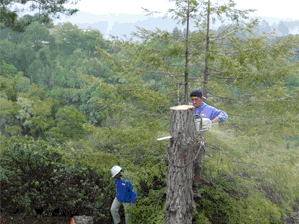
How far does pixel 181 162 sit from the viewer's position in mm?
3215

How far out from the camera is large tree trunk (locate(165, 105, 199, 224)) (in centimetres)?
307

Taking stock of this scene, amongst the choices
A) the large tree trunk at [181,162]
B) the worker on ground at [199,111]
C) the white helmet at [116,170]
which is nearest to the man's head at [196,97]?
the worker on ground at [199,111]

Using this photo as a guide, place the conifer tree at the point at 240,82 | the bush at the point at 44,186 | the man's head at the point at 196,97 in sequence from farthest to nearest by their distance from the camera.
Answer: the bush at the point at 44,186 < the conifer tree at the point at 240,82 < the man's head at the point at 196,97

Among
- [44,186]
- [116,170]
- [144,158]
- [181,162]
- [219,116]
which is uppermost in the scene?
[219,116]

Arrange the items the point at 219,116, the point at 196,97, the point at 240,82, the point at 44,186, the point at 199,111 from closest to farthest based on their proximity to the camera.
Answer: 1. the point at 219,116
2. the point at 196,97
3. the point at 199,111
4. the point at 240,82
5. the point at 44,186

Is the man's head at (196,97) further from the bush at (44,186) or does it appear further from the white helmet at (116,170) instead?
the bush at (44,186)

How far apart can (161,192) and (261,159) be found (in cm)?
208

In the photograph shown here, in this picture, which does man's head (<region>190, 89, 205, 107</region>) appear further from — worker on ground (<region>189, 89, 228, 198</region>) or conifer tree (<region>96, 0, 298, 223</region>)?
conifer tree (<region>96, 0, 298, 223</region>)

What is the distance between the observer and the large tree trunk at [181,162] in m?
3.07

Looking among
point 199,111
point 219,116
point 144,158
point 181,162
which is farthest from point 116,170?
point 219,116

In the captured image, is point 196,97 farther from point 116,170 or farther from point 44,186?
point 44,186

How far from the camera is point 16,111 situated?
3253 cm

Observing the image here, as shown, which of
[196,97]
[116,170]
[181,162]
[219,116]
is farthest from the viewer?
[116,170]

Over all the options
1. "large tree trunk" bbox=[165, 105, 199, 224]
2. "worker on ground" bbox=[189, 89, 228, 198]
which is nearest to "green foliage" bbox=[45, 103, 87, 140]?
"worker on ground" bbox=[189, 89, 228, 198]
